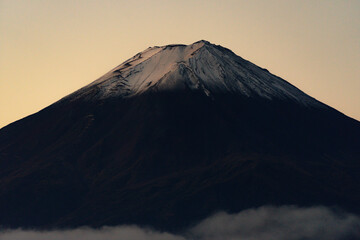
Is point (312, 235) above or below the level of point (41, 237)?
below

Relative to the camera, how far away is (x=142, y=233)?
198375 mm

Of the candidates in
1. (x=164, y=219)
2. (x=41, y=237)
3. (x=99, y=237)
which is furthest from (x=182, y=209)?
(x=41, y=237)

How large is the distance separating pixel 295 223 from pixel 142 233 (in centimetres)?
3495

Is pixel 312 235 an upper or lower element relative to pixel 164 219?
lower

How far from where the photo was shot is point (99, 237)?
19775cm

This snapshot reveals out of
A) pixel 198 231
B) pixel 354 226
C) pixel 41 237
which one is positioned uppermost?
pixel 41 237

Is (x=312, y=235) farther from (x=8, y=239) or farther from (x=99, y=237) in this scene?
(x=8, y=239)

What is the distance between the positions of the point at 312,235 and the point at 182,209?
30269 mm

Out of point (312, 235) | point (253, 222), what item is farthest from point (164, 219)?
point (312, 235)

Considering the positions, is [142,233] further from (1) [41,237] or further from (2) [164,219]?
(1) [41,237]

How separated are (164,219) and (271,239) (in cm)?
2467

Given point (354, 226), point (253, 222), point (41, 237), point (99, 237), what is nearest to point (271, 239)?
point (253, 222)

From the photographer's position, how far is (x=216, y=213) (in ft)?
655

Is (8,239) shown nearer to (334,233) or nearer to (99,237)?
(99,237)
